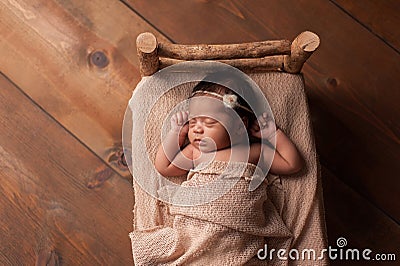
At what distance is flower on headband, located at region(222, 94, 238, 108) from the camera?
100cm

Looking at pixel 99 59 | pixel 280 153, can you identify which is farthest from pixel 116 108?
pixel 280 153

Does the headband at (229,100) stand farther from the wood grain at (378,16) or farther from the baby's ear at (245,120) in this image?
the wood grain at (378,16)

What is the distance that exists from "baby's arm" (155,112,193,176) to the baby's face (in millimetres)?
25

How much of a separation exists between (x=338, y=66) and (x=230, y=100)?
0.46 m

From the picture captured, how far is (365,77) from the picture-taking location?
1349mm

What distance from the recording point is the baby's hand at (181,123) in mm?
1052

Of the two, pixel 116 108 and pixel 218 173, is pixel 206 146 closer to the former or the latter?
pixel 218 173

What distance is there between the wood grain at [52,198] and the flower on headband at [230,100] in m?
0.39

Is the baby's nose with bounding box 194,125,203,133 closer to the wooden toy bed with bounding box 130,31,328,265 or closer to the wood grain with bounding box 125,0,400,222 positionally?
the wooden toy bed with bounding box 130,31,328,265

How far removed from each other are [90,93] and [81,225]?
0.31 m

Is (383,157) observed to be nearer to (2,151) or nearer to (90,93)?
(90,93)

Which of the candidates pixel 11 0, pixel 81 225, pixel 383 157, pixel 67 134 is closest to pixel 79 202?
pixel 81 225

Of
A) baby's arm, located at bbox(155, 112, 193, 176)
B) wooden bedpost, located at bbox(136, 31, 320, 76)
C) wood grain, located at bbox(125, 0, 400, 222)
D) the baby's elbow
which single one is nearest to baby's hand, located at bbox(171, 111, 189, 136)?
baby's arm, located at bbox(155, 112, 193, 176)

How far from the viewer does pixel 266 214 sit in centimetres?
102
